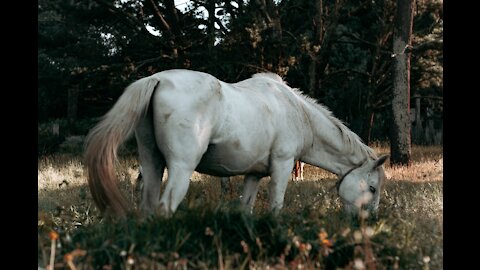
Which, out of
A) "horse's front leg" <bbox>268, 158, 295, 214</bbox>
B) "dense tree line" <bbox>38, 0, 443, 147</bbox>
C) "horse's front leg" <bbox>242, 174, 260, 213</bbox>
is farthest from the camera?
"dense tree line" <bbox>38, 0, 443, 147</bbox>

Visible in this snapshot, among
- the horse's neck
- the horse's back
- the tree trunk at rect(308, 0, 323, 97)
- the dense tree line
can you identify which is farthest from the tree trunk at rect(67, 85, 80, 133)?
the horse's back

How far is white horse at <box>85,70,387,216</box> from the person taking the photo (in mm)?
5441

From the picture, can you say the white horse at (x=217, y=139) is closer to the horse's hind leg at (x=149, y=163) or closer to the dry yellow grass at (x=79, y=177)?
the horse's hind leg at (x=149, y=163)

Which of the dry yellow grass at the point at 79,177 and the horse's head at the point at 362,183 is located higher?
the horse's head at the point at 362,183

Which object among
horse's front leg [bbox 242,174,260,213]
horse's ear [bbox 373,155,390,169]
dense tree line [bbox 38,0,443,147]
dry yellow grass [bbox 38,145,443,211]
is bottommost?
dry yellow grass [bbox 38,145,443,211]

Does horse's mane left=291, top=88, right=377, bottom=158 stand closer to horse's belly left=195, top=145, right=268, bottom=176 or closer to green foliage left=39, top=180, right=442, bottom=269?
horse's belly left=195, top=145, right=268, bottom=176

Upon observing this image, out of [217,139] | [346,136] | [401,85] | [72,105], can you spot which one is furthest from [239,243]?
[72,105]

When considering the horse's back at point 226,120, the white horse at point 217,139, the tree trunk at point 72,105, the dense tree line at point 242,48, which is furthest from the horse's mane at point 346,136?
the tree trunk at point 72,105

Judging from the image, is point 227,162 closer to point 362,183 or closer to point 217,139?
point 217,139

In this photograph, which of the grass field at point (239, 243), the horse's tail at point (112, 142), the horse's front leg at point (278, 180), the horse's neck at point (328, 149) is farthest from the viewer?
the horse's neck at point (328, 149)

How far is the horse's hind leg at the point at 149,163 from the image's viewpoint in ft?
19.0

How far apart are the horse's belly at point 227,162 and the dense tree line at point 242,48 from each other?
6.24 metres
